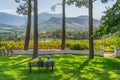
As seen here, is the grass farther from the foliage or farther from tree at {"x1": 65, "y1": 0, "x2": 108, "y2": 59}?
tree at {"x1": 65, "y1": 0, "x2": 108, "y2": 59}

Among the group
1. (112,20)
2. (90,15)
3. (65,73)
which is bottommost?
(65,73)

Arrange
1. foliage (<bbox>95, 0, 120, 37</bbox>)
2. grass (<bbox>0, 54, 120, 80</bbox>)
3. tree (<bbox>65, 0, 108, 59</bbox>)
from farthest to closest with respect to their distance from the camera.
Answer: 1. tree (<bbox>65, 0, 108, 59</bbox>)
2. grass (<bbox>0, 54, 120, 80</bbox>)
3. foliage (<bbox>95, 0, 120, 37</bbox>)

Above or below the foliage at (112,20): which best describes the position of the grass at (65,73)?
below

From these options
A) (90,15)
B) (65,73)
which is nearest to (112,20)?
(65,73)

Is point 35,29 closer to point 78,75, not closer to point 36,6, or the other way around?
point 36,6

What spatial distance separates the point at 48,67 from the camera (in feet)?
66.7

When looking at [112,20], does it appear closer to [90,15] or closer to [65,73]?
[65,73]

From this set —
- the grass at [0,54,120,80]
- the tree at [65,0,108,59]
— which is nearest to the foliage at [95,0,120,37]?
the grass at [0,54,120,80]

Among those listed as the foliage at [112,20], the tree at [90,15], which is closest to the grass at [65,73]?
the foliage at [112,20]

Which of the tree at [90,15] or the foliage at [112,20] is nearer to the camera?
the foliage at [112,20]

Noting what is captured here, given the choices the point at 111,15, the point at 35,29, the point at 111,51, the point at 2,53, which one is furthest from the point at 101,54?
the point at 111,15

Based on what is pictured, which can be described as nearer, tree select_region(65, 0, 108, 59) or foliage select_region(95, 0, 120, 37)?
foliage select_region(95, 0, 120, 37)

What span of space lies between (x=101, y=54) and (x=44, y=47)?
9001mm

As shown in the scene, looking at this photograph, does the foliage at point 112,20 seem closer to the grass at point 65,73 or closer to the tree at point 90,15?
the grass at point 65,73
